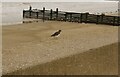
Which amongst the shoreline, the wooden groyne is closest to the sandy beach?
the shoreline

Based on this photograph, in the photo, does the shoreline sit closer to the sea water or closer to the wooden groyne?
the wooden groyne

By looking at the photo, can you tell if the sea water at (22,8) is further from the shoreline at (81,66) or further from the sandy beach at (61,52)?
the shoreline at (81,66)

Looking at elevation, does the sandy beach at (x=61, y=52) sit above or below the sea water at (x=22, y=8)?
below

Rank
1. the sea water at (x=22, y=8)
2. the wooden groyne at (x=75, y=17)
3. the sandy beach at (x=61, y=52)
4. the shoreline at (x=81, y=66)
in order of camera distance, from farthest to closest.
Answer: the sea water at (x=22, y=8) < the wooden groyne at (x=75, y=17) < the sandy beach at (x=61, y=52) < the shoreline at (x=81, y=66)

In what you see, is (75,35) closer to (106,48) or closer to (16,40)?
(16,40)

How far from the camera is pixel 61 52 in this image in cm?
1527

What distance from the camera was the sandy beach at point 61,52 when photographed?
1148 centimetres

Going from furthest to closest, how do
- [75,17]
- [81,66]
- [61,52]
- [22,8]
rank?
1. [22,8]
2. [75,17]
3. [61,52]
4. [81,66]

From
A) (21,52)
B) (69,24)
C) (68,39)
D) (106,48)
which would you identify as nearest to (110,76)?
(106,48)

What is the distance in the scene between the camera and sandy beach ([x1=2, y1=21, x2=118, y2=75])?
1148 centimetres

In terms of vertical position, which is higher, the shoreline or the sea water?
the sea water

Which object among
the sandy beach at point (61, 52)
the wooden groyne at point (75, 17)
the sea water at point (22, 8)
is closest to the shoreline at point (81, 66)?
the sandy beach at point (61, 52)

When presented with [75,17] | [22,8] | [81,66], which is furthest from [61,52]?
[22,8]

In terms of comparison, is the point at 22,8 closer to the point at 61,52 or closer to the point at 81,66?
the point at 61,52
